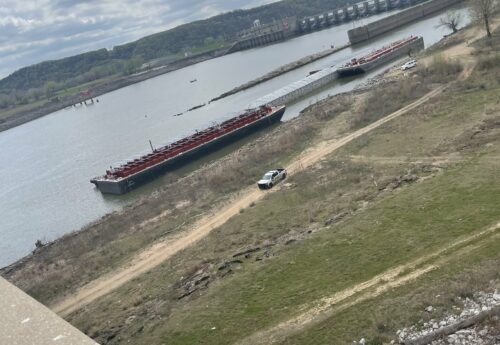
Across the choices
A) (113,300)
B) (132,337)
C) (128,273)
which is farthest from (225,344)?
(128,273)

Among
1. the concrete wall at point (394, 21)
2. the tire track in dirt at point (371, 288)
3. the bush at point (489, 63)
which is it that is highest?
the concrete wall at point (394, 21)

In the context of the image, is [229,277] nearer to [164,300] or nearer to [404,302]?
[164,300]

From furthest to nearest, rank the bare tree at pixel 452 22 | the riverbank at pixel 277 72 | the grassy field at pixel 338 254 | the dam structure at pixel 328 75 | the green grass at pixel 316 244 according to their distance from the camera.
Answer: the riverbank at pixel 277 72 → the bare tree at pixel 452 22 → the dam structure at pixel 328 75 → the green grass at pixel 316 244 → the grassy field at pixel 338 254

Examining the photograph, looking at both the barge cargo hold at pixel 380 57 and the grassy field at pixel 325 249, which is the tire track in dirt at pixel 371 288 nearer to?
the grassy field at pixel 325 249

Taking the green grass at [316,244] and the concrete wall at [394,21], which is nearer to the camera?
the green grass at [316,244]

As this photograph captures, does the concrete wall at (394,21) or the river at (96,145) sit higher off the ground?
the concrete wall at (394,21)

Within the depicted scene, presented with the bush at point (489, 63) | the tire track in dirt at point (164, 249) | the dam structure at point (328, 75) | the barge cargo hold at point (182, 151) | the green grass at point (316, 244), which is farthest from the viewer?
the dam structure at point (328, 75)

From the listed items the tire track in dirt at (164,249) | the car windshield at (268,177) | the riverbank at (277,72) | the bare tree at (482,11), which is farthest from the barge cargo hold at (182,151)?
the riverbank at (277,72)
